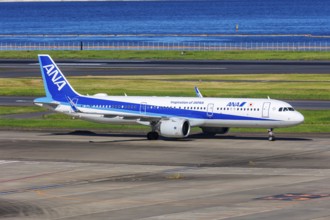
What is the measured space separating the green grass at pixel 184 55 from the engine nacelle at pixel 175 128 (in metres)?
84.0

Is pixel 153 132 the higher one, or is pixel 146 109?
pixel 146 109

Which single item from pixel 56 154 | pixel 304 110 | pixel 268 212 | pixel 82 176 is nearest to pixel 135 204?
pixel 268 212

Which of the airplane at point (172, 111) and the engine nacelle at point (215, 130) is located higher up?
the airplane at point (172, 111)

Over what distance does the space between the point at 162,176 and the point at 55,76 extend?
2706 centimetres

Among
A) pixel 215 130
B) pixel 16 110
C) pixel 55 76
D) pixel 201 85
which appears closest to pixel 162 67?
pixel 201 85

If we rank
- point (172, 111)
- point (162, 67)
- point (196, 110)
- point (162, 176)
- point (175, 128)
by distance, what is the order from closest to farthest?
point (162, 176) < point (175, 128) < point (196, 110) < point (172, 111) < point (162, 67)

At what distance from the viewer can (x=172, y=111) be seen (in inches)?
3182

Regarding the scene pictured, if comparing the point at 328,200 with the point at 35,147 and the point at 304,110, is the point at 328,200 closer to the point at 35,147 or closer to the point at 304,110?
the point at 35,147

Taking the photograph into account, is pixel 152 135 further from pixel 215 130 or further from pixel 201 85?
pixel 201 85

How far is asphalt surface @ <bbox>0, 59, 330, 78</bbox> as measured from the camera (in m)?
139

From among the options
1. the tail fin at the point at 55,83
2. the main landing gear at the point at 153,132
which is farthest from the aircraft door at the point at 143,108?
the tail fin at the point at 55,83

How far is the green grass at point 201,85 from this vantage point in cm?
11262

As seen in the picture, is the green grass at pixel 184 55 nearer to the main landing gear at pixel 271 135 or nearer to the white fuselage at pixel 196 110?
the main landing gear at pixel 271 135

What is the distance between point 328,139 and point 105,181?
87.6ft
